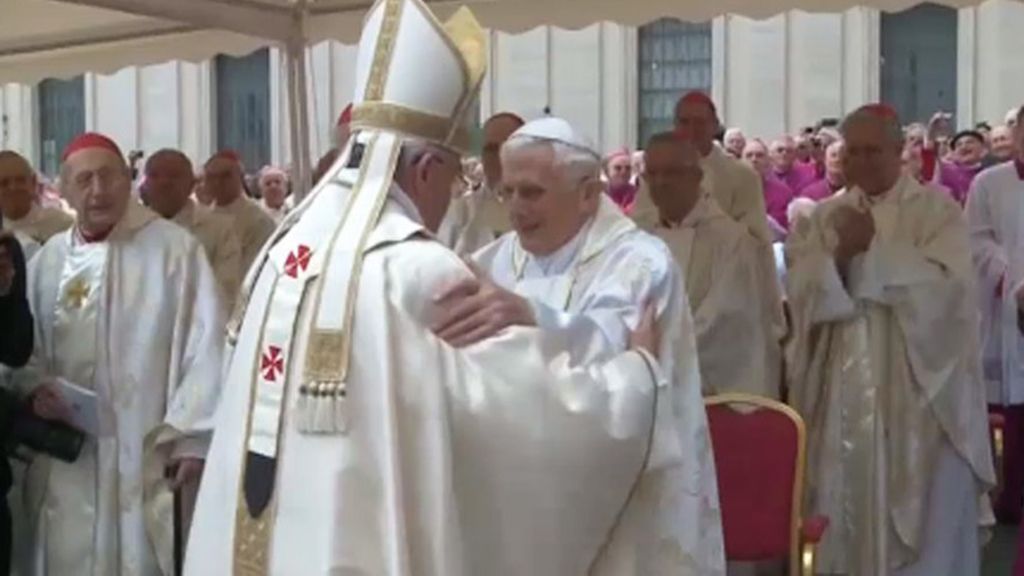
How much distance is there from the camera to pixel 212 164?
8898 mm

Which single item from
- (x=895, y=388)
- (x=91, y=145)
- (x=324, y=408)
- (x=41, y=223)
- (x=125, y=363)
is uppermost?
(x=91, y=145)

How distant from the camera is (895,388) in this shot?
6.50 metres

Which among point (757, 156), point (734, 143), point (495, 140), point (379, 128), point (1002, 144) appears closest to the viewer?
point (379, 128)

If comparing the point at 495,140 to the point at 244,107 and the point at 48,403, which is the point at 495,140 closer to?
the point at 48,403

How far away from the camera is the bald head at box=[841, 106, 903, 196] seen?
6219mm

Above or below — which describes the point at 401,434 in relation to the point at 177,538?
above

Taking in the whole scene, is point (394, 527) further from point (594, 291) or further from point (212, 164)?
point (212, 164)

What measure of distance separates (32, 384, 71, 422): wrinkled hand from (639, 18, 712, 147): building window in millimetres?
13427

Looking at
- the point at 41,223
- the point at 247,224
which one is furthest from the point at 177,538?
the point at 247,224

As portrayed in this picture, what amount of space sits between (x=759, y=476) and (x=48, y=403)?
219 cm

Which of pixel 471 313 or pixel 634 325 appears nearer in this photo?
pixel 471 313

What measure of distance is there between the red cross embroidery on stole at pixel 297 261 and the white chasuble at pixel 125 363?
2168mm

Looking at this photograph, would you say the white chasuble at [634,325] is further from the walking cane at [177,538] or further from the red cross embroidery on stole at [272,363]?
the walking cane at [177,538]

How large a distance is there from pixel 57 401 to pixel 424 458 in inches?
99.5
